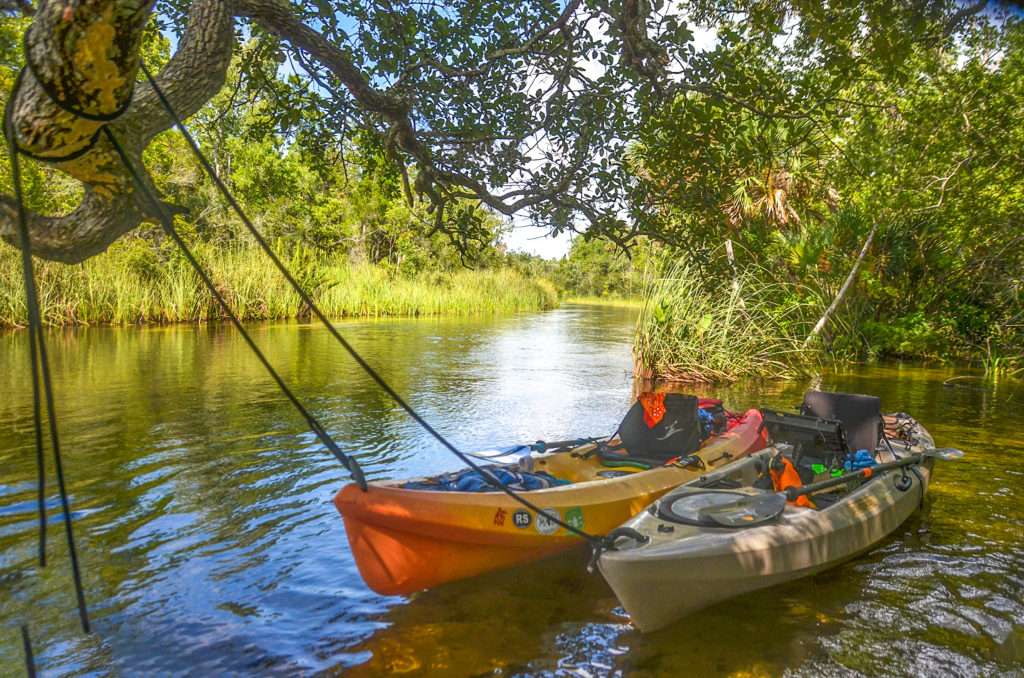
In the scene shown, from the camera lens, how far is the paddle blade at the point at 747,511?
4.28 meters

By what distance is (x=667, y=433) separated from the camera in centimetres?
594

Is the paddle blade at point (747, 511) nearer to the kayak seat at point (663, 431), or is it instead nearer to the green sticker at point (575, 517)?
the green sticker at point (575, 517)

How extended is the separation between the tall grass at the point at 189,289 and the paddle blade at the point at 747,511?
53.1 feet

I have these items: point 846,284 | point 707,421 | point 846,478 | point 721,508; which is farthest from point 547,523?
point 846,284

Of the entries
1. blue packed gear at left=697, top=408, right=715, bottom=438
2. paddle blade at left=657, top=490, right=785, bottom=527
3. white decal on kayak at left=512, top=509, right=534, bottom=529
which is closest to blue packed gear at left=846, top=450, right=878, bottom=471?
blue packed gear at left=697, top=408, right=715, bottom=438

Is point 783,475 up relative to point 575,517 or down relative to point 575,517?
up

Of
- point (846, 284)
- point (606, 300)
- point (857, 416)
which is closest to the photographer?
point (857, 416)

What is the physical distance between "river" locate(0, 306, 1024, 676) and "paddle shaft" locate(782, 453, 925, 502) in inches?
22.5

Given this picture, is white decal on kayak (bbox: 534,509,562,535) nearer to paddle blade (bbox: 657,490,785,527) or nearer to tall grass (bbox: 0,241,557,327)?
paddle blade (bbox: 657,490,785,527)

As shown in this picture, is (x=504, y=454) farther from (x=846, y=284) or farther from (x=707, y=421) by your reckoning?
(x=846, y=284)

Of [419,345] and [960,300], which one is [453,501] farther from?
[960,300]

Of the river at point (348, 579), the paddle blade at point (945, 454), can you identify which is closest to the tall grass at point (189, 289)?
the river at point (348, 579)

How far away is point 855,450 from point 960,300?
1231 centimetres

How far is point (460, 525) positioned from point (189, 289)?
17.6 meters
